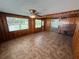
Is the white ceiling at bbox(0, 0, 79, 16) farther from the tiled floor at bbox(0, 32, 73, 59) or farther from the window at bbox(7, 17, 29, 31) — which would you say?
the window at bbox(7, 17, 29, 31)

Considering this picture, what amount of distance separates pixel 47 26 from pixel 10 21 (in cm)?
505

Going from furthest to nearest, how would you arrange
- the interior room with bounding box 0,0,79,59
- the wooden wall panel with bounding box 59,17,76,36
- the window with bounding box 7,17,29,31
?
the wooden wall panel with bounding box 59,17,76,36, the window with bounding box 7,17,29,31, the interior room with bounding box 0,0,79,59

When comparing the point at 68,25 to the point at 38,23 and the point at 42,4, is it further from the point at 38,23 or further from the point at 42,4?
the point at 42,4

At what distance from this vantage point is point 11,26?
14.8 feet

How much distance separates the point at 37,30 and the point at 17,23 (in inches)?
111

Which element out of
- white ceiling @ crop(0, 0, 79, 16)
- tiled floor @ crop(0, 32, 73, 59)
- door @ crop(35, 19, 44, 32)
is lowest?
tiled floor @ crop(0, 32, 73, 59)

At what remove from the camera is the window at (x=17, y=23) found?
440 cm

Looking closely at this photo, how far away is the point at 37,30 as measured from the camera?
718cm

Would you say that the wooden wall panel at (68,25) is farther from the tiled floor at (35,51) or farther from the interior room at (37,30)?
the tiled floor at (35,51)

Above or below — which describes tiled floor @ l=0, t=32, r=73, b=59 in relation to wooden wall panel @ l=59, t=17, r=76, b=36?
below

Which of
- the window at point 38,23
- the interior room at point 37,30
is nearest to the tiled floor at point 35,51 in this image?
the interior room at point 37,30

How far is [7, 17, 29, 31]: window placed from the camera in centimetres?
440

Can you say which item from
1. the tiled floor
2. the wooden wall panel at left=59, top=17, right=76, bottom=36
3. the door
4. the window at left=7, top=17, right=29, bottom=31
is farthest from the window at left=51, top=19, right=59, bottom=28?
the tiled floor

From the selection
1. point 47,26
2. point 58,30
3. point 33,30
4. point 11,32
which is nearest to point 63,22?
point 58,30
